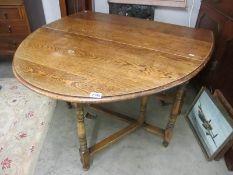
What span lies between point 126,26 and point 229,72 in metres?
0.74

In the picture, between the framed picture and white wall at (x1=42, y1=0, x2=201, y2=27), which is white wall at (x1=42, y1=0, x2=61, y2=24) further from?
the framed picture

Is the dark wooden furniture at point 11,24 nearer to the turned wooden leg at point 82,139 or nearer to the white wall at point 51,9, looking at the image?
A: the white wall at point 51,9

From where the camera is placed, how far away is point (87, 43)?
1.25 metres

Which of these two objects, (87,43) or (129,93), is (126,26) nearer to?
(87,43)

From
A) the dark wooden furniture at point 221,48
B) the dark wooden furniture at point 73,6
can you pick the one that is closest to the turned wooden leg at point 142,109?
the dark wooden furniture at point 221,48

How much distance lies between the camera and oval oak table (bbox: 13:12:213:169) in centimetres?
90

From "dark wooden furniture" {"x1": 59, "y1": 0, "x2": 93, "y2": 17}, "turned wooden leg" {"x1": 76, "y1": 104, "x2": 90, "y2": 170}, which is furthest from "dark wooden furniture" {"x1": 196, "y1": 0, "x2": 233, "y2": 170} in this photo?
"dark wooden furniture" {"x1": 59, "y1": 0, "x2": 93, "y2": 17}

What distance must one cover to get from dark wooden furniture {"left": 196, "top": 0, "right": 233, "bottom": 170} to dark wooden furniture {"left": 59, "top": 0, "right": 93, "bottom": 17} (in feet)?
3.39

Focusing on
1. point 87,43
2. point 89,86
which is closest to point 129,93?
point 89,86

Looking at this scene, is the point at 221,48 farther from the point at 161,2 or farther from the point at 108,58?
the point at 108,58

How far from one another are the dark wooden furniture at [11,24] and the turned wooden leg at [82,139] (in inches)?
54.7

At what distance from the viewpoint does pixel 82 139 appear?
121 cm

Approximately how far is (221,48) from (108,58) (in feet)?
2.83

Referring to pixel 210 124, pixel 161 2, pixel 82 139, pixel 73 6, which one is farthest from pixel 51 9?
pixel 210 124
